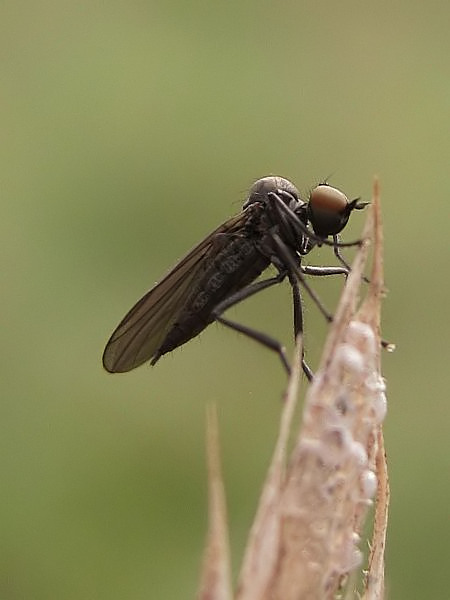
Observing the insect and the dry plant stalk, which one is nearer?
the dry plant stalk

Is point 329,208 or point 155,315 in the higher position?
point 329,208

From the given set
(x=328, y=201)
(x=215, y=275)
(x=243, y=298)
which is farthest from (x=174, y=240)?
(x=328, y=201)

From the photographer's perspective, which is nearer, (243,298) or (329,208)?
(329,208)

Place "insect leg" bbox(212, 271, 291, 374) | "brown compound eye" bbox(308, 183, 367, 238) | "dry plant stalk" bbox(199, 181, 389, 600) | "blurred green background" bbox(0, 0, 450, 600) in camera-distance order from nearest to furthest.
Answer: "dry plant stalk" bbox(199, 181, 389, 600) < "insect leg" bbox(212, 271, 291, 374) < "brown compound eye" bbox(308, 183, 367, 238) < "blurred green background" bbox(0, 0, 450, 600)

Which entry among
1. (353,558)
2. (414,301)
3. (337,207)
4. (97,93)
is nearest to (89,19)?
(97,93)

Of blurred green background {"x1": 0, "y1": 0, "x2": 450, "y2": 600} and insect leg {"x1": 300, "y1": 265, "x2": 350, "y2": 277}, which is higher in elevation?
insect leg {"x1": 300, "y1": 265, "x2": 350, "y2": 277}

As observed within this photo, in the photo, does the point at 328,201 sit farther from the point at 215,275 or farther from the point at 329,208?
the point at 215,275

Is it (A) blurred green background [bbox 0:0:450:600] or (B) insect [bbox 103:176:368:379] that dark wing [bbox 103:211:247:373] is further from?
(A) blurred green background [bbox 0:0:450:600]

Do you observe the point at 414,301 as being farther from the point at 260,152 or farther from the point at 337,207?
the point at 337,207

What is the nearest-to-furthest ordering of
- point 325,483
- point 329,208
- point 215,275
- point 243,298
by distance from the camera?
point 325,483, point 329,208, point 243,298, point 215,275

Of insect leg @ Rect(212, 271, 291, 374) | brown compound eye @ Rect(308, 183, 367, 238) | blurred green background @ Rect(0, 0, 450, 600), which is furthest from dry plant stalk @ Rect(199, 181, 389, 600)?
blurred green background @ Rect(0, 0, 450, 600)
